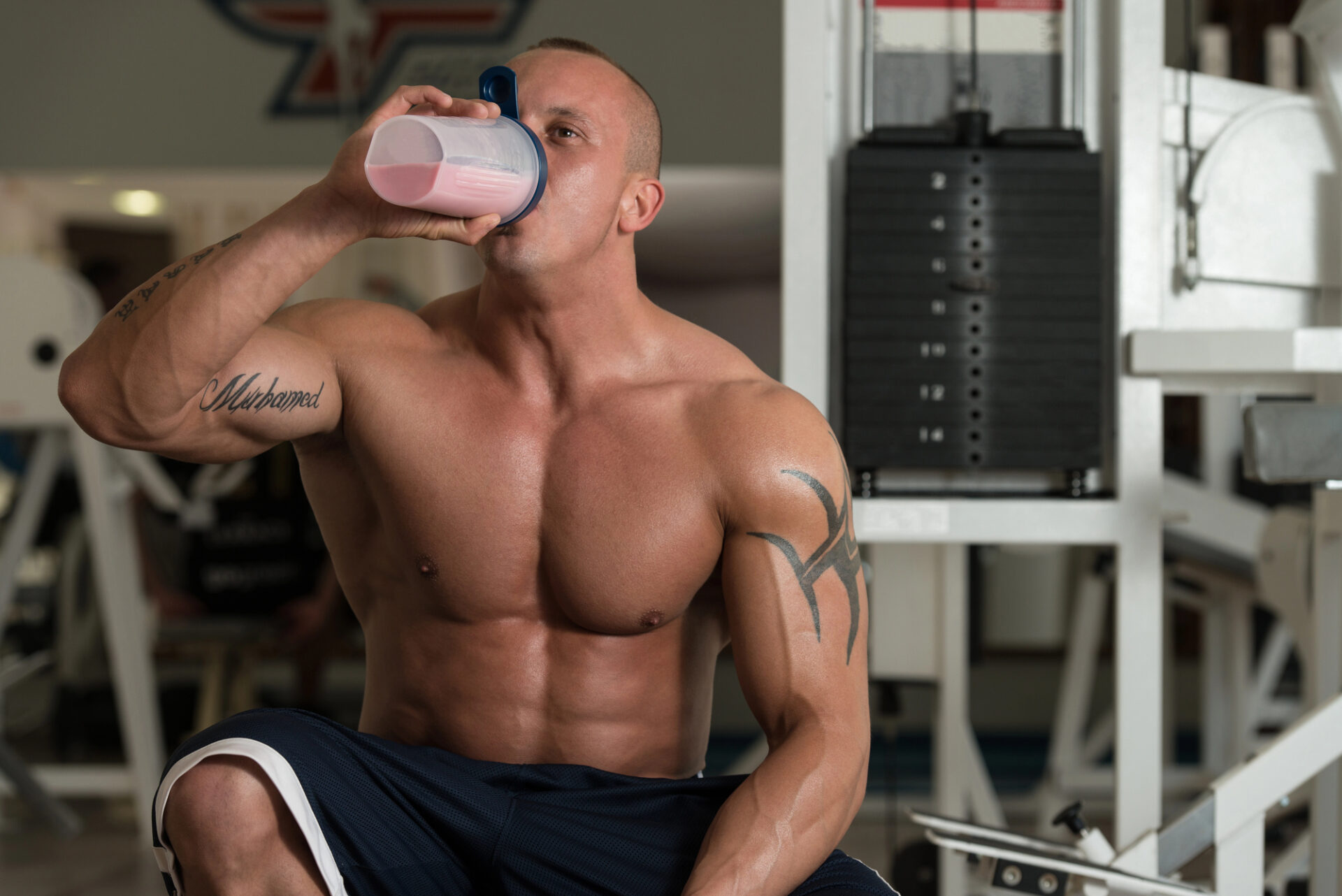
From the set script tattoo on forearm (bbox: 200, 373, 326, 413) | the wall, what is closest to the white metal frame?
the wall

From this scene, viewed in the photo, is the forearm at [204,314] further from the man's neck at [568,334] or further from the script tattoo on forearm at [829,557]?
the script tattoo on forearm at [829,557]

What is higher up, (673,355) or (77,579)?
(673,355)

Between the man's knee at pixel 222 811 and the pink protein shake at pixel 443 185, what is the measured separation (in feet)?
1.51

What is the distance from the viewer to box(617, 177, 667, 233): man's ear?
1.17 meters

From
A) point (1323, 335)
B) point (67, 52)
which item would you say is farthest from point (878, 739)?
point (67, 52)

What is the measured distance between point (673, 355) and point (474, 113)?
349mm

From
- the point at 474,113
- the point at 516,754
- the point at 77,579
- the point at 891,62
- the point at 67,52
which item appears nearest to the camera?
the point at 474,113

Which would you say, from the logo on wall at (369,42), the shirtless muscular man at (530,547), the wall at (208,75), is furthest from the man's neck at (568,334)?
the logo on wall at (369,42)

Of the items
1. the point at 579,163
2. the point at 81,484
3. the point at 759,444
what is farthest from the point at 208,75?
the point at 759,444

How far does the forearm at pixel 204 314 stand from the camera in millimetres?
941

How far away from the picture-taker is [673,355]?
122 cm

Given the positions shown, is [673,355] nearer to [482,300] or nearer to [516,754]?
[482,300]

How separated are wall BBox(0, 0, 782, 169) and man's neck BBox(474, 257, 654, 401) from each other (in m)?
3.31

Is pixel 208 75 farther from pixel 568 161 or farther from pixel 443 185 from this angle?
pixel 443 185
